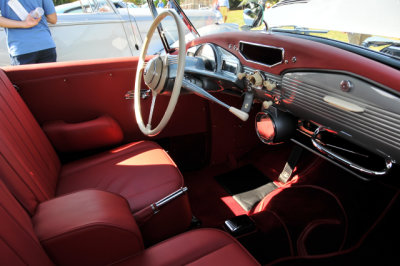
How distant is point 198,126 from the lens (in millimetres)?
1873

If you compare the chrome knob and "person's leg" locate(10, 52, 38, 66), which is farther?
"person's leg" locate(10, 52, 38, 66)

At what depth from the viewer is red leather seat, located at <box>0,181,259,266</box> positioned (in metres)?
0.64

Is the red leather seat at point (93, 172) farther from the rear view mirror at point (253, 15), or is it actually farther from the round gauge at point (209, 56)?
the rear view mirror at point (253, 15)

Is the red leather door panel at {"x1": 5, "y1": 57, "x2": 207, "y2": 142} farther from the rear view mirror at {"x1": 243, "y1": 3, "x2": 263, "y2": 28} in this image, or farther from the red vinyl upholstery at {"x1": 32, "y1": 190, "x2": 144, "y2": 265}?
the red vinyl upholstery at {"x1": 32, "y1": 190, "x2": 144, "y2": 265}

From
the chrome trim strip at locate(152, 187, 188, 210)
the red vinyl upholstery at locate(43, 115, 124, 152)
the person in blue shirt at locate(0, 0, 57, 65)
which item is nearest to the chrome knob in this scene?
the chrome trim strip at locate(152, 187, 188, 210)

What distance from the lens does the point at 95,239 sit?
0.74 meters

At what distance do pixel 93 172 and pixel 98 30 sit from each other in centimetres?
255

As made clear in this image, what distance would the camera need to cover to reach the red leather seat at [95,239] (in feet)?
2.09

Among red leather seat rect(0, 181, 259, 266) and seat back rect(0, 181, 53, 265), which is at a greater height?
seat back rect(0, 181, 53, 265)

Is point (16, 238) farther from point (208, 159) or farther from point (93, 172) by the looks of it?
point (208, 159)

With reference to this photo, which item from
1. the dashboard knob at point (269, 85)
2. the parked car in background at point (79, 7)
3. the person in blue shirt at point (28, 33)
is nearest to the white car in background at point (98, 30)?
the parked car in background at point (79, 7)

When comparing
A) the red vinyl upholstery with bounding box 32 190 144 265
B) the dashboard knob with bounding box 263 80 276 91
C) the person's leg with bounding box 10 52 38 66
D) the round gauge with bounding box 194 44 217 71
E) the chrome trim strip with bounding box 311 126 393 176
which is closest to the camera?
the red vinyl upholstery with bounding box 32 190 144 265

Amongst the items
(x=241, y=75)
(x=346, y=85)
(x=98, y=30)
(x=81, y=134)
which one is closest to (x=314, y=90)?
(x=346, y=85)

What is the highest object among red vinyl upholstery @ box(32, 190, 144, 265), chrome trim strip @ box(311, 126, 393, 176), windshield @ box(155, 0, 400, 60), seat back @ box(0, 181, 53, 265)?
windshield @ box(155, 0, 400, 60)
